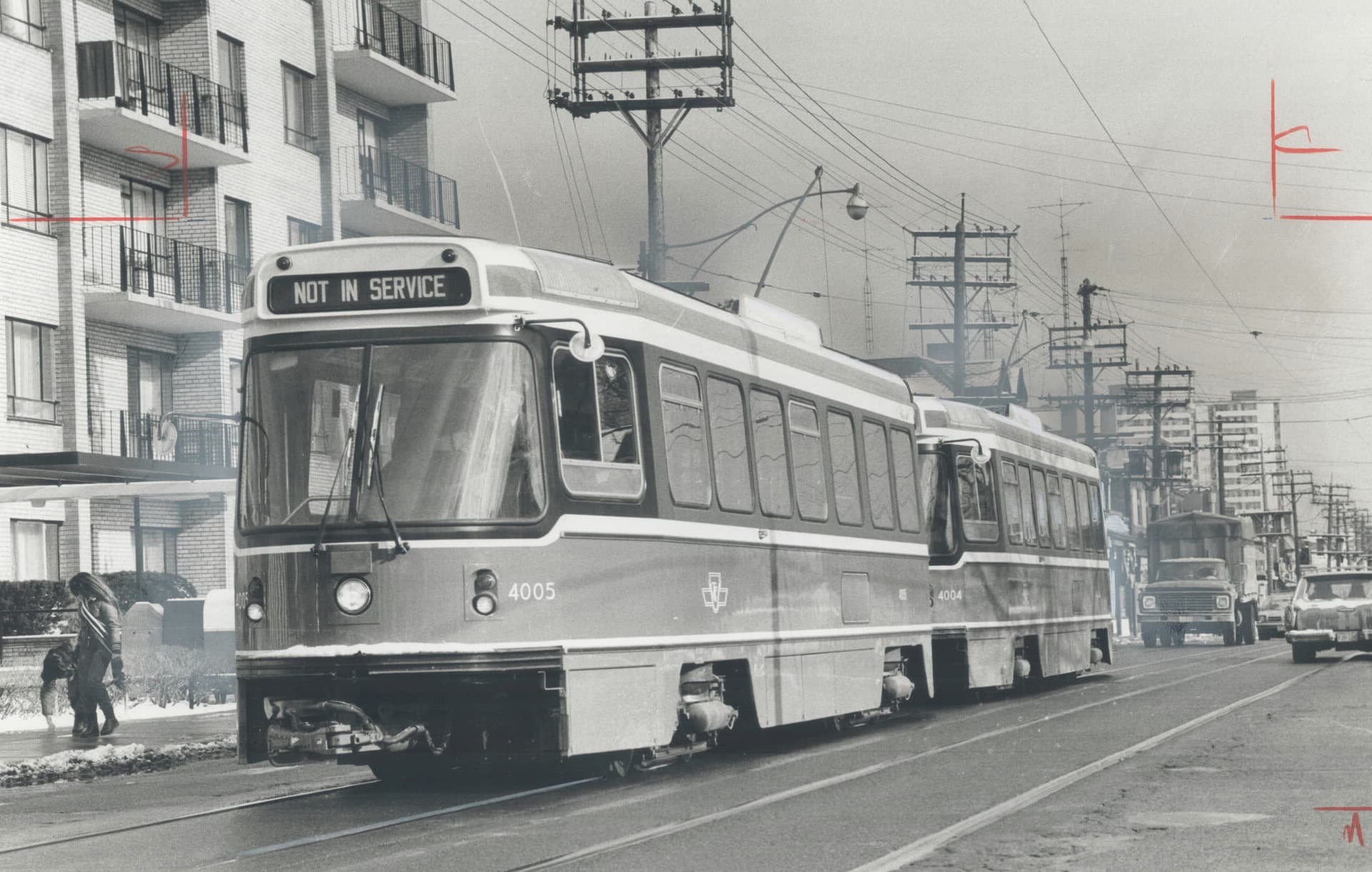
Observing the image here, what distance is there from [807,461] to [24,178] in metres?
22.1

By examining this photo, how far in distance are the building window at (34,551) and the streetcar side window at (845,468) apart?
2011 cm

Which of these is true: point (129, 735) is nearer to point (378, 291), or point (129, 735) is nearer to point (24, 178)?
point (378, 291)

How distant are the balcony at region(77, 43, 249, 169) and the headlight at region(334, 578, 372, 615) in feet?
81.8

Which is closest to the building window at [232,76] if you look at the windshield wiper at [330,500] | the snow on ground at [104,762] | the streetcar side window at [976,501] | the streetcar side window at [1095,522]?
the streetcar side window at [1095,522]

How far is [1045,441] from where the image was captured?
24281mm

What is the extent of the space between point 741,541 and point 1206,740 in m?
4.14

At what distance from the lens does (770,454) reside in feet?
46.5

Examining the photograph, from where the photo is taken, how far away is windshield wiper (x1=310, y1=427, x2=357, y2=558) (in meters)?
10.9

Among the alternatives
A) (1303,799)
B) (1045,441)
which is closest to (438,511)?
(1303,799)

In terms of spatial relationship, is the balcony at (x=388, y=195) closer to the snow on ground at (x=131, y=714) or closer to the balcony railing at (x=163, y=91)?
the balcony railing at (x=163, y=91)

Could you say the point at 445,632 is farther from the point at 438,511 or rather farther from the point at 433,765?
the point at 433,765

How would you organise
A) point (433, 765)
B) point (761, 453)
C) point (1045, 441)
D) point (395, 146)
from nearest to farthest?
point (433, 765) < point (761, 453) < point (1045, 441) < point (395, 146)

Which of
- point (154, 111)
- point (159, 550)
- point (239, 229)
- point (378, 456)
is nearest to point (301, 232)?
point (239, 229)

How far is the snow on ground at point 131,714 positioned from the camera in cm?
2111
